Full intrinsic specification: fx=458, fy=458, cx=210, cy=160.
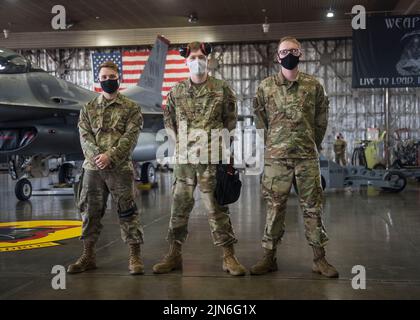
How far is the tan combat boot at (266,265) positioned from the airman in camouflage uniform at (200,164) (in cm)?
11

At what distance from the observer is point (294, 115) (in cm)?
395

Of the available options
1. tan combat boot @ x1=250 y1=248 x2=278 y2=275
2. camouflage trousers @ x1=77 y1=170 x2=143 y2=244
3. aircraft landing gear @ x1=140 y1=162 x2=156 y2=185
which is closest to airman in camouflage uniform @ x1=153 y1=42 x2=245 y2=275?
tan combat boot @ x1=250 y1=248 x2=278 y2=275

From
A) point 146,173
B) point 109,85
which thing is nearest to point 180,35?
point 146,173

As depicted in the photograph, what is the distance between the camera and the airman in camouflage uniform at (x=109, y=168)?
4.09 m

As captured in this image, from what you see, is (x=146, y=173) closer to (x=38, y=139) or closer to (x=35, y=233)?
(x=38, y=139)

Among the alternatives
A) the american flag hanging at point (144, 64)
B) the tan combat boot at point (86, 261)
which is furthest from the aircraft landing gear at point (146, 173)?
the tan combat boot at point (86, 261)

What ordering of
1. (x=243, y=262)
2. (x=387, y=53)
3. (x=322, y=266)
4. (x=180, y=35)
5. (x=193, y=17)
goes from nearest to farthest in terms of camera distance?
(x=322, y=266), (x=243, y=262), (x=387, y=53), (x=193, y=17), (x=180, y=35)

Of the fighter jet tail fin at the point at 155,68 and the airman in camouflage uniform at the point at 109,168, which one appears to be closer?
the airman in camouflage uniform at the point at 109,168

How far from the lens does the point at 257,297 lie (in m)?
3.27

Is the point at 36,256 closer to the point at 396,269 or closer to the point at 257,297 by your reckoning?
the point at 257,297

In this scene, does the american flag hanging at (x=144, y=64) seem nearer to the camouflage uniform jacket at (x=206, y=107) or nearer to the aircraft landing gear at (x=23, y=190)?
the aircraft landing gear at (x=23, y=190)

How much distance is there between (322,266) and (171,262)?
1.31 metres

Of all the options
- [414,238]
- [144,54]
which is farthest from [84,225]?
[144,54]

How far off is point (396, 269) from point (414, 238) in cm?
171
